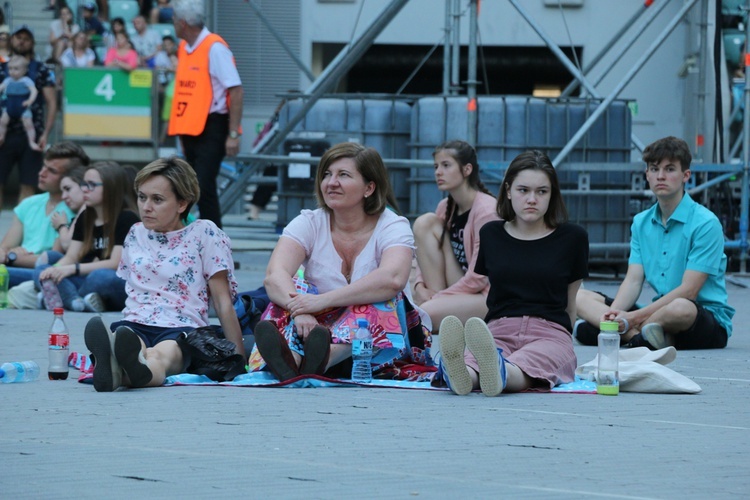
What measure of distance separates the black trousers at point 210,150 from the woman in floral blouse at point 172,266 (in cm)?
408

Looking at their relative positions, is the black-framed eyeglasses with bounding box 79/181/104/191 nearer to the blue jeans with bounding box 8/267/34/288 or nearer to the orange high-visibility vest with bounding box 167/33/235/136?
the blue jeans with bounding box 8/267/34/288

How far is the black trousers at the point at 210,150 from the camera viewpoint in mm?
10281

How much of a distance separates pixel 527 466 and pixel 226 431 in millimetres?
1092

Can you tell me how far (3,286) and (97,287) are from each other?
100 cm

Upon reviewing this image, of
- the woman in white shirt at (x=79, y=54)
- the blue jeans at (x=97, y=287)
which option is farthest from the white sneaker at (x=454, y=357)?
the woman in white shirt at (x=79, y=54)

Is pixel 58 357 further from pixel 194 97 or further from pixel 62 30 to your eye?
pixel 62 30

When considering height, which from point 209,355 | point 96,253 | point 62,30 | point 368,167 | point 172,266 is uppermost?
point 62,30

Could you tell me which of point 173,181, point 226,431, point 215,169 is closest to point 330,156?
point 173,181

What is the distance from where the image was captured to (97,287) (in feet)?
29.3

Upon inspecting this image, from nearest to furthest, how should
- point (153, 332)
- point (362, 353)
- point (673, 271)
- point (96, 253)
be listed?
point (362, 353), point (153, 332), point (673, 271), point (96, 253)

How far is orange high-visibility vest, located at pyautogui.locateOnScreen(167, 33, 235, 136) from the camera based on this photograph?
405 inches

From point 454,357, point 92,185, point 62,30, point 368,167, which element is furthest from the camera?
point 62,30

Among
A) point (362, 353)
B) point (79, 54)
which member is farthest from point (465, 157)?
point (79, 54)

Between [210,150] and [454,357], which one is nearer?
[454,357]
